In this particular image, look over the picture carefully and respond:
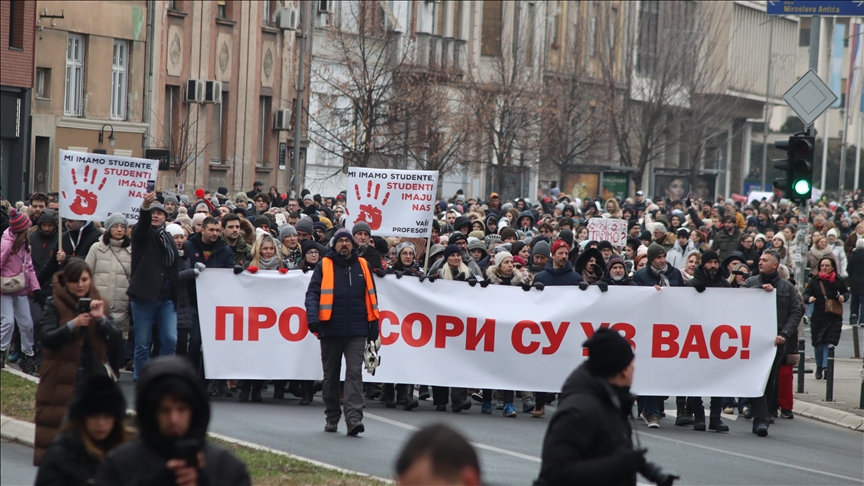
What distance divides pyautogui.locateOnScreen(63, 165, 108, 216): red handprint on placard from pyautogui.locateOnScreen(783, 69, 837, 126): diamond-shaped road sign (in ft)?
28.6

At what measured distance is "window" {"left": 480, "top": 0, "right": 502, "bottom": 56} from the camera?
182 feet

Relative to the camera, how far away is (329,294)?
11.8 metres

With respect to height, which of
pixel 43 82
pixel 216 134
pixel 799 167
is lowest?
pixel 799 167

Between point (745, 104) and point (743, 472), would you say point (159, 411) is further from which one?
point (745, 104)

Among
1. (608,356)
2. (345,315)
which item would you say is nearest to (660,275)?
(345,315)

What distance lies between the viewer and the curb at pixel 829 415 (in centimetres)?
1508

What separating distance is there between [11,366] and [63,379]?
6.70 metres

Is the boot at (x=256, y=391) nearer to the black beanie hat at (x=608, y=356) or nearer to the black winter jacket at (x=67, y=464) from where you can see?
the black winter jacket at (x=67, y=464)

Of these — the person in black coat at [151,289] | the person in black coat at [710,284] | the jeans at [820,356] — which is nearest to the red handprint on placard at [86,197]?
the person in black coat at [151,289]

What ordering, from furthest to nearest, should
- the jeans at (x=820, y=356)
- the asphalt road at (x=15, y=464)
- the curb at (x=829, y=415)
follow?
the jeans at (x=820, y=356) → the curb at (x=829, y=415) → the asphalt road at (x=15, y=464)

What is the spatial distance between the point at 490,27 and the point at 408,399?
143ft

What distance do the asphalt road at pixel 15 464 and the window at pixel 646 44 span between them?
51696 mm

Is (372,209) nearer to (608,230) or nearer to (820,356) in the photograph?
(820,356)

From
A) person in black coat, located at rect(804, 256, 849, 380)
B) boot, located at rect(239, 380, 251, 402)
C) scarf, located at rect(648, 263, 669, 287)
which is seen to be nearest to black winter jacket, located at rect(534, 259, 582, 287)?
scarf, located at rect(648, 263, 669, 287)
